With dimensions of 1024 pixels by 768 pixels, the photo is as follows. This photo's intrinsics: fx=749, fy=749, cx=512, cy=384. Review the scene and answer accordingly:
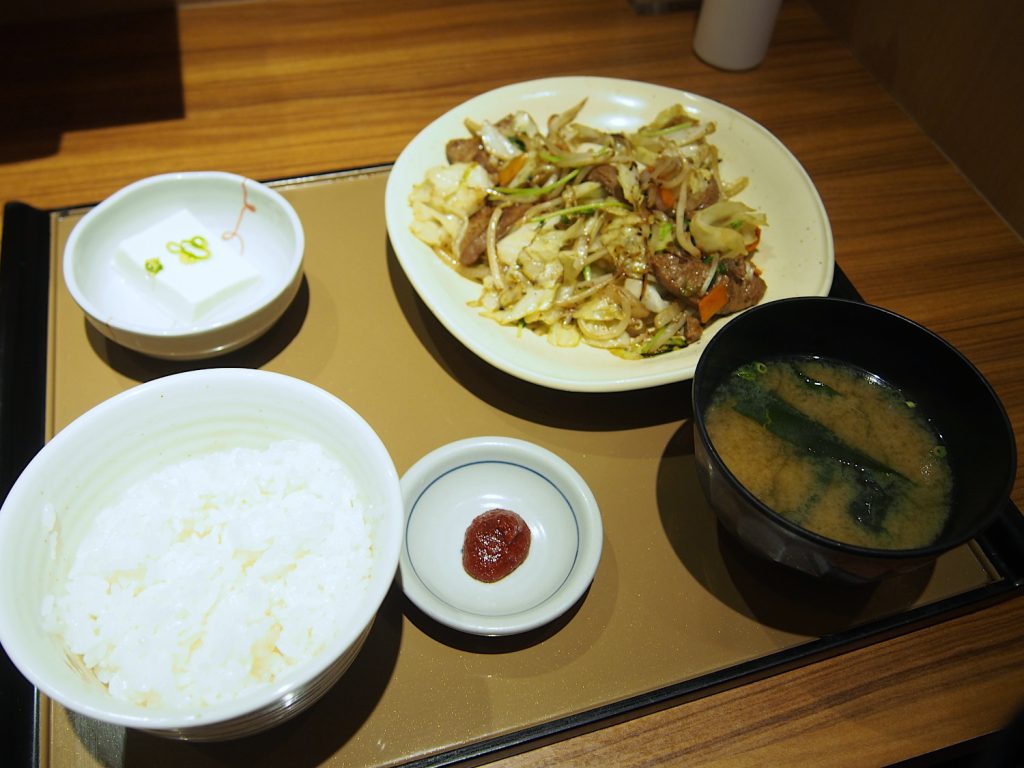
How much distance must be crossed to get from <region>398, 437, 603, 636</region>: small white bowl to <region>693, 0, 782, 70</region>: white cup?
6.41 ft

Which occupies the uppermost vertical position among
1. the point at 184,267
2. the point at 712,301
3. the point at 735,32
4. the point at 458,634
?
the point at 735,32

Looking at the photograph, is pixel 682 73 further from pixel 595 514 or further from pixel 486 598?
pixel 486 598

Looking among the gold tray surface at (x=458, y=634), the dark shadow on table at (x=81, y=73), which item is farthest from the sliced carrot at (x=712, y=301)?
the dark shadow on table at (x=81, y=73)

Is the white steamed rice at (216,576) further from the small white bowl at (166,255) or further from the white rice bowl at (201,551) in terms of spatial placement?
the small white bowl at (166,255)

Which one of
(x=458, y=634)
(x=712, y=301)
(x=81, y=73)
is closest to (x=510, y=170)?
(x=712, y=301)

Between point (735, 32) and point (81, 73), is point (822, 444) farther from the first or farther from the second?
point (81, 73)

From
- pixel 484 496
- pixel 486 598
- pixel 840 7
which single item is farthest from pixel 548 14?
pixel 486 598

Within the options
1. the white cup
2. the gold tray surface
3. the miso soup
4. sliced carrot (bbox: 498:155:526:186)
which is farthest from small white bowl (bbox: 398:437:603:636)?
the white cup

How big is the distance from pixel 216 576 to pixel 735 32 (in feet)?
8.32

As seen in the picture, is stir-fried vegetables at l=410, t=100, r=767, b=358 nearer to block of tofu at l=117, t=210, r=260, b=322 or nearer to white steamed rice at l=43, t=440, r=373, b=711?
block of tofu at l=117, t=210, r=260, b=322

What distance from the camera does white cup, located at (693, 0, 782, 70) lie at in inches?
106

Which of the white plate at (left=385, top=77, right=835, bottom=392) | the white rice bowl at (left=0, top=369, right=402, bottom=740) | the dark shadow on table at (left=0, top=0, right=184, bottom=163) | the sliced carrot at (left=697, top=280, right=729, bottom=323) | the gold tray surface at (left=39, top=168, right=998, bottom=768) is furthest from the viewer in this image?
the dark shadow on table at (left=0, top=0, right=184, bottom=163)

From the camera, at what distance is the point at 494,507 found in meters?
1.60

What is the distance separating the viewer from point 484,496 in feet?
5.27
